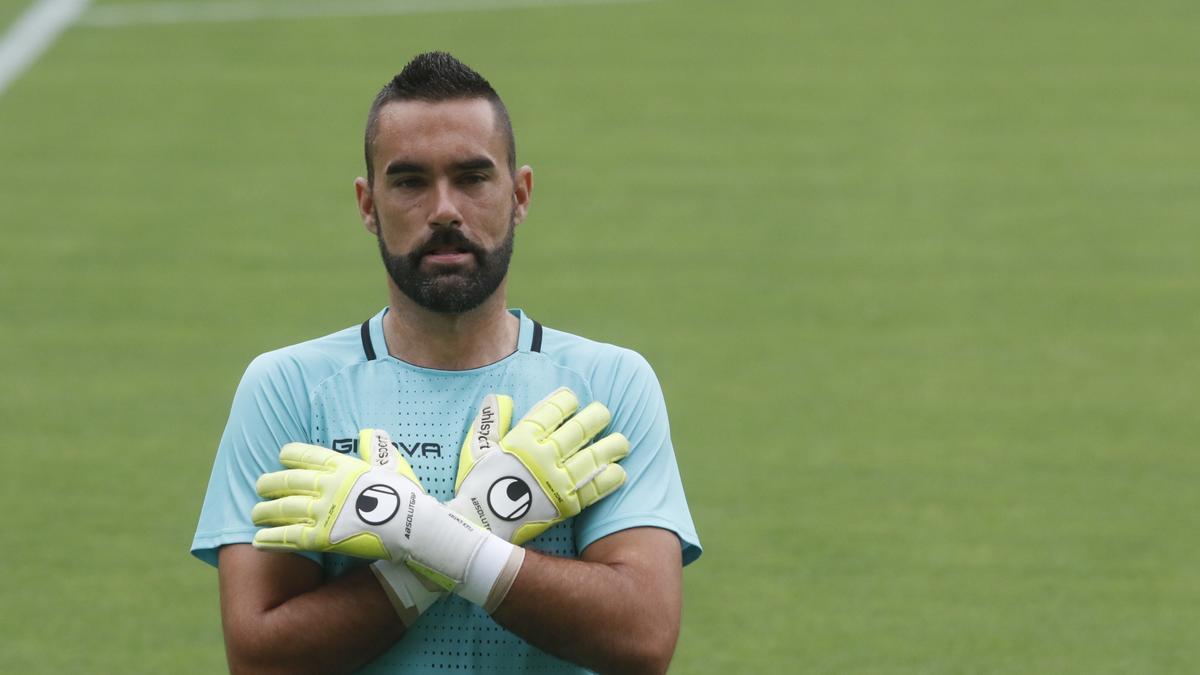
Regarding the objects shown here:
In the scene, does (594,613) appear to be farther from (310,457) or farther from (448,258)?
(448,258)

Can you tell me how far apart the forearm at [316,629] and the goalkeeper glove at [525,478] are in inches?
1.8

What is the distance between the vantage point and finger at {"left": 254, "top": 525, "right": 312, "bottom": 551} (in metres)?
3.74

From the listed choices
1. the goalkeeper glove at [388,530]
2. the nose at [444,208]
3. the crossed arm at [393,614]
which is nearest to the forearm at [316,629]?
the crossed arm at [393,614]

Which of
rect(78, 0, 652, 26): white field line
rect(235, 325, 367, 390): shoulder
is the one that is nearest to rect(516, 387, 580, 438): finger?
rect(235, 325, 367, 390): shoulder

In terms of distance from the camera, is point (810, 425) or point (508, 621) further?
point (810, 425)

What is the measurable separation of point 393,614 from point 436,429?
0.42 m

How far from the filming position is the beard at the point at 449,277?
13.0 feet

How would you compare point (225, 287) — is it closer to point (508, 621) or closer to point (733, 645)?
point (733, 645)

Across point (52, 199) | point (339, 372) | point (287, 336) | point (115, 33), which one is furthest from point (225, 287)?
point (339, 372)

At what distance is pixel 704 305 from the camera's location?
1198 centimetres

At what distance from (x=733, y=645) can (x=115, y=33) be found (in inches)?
488

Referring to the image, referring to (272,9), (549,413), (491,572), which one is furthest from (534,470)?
(272,9)

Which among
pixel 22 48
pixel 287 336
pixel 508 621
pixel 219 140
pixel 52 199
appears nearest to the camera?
pixel 508 621

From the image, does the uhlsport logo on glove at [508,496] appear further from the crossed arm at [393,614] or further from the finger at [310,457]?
the finger at [310,457]
